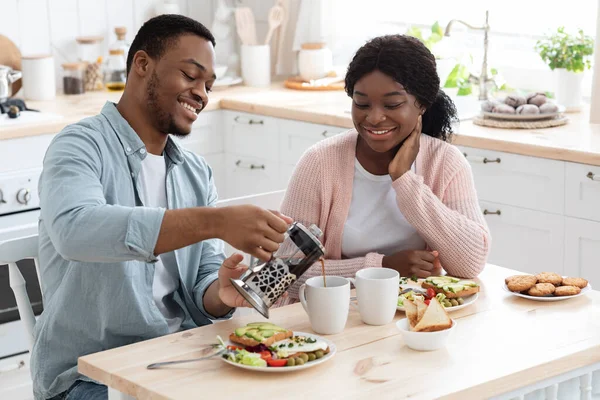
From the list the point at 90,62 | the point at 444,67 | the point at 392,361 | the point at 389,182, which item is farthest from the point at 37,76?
the point at 392,361

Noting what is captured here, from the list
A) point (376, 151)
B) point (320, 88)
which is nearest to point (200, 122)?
point (320, 88)

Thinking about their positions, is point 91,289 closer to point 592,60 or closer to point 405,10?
point 592,60

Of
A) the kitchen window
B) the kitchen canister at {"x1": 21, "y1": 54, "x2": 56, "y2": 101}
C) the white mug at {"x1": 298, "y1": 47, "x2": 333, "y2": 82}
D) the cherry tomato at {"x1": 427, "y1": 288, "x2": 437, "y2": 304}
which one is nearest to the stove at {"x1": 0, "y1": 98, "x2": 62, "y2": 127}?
the kitchen canister at {"x1": 21, "y1": 54, "x2": 56, "y2": 101}

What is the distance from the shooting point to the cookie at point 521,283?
1950mm

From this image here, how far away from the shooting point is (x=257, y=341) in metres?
1.66

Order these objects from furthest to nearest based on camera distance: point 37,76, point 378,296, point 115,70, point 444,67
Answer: point 115,70 → point 37,76 → point 444,67 → point 378,296

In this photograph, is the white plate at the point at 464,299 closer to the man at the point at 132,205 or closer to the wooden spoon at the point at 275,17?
the man at the point at 132,205

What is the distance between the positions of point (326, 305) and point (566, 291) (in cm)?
52

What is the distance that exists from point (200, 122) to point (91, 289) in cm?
213

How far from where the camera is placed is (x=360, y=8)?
461 centimetres

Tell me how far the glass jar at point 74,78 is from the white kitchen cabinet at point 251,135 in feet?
2.14

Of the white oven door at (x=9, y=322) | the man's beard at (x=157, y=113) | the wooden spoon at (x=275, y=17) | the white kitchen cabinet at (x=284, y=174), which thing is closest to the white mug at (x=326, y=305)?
the man's beard at (x=157, y=113)

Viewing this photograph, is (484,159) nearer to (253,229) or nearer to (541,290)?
(541,290)

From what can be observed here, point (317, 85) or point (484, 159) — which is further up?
point (317, 85)
